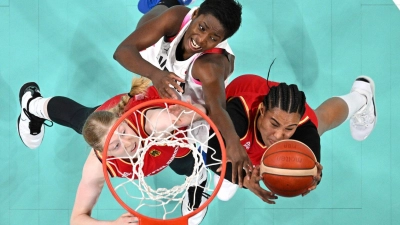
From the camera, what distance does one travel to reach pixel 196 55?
7.41ft

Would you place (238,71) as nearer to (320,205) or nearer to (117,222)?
(320,205)

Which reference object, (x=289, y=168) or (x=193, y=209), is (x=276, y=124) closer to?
(x=289, y=168)

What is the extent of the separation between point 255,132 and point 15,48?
1.82 meters

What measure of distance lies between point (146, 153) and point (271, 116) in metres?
0.62

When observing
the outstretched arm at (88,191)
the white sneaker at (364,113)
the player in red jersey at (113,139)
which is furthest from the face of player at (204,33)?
the white sneaker at (364,113)

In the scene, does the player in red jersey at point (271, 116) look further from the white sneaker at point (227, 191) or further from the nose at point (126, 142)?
the nose at point (126, 142)

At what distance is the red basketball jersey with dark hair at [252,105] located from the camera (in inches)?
89.0

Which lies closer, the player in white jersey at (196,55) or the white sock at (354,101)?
the player in white jersey at (196,55)

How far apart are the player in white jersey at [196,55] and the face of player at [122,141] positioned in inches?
10.1

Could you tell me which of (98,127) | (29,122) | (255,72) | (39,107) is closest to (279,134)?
(98,127)

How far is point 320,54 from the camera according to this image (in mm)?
3121

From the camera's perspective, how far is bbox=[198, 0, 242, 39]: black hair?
6.87 ft

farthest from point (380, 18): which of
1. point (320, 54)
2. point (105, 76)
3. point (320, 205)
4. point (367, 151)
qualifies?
point (105, 76)

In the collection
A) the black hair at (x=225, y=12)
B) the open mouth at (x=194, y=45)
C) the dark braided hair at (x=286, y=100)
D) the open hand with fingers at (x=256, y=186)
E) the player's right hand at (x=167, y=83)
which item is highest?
the black hair at (x=225, y=12)
